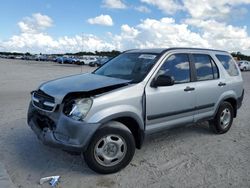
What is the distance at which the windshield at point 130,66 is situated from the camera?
4472mm

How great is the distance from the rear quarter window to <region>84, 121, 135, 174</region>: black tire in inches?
120

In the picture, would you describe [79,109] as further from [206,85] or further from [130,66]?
[206,85]

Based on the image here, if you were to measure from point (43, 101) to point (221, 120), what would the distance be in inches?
149

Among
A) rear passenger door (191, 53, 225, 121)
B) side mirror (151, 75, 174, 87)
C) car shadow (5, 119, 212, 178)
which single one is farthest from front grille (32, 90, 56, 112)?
rear passenger door (191, 53, 225, 121)

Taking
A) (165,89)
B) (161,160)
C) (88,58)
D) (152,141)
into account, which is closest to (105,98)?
(165,89)

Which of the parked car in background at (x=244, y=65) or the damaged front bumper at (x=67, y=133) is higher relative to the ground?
the damaged front bumper at (x=67, y=133)

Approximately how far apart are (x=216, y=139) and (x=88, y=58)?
138ft

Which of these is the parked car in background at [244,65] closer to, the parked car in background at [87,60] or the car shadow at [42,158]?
the parked car in background at [87,60]

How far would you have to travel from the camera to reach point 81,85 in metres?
4.08

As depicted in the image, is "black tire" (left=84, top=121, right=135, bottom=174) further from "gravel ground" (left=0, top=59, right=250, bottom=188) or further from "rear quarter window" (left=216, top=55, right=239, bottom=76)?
"rear quarter window" (left=216, top=55, right=239, bottom=76)

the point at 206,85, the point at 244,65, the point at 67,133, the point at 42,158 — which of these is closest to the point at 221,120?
the point at 206,85

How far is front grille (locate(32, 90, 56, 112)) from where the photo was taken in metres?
3.90

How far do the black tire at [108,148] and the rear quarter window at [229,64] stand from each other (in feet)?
9.97

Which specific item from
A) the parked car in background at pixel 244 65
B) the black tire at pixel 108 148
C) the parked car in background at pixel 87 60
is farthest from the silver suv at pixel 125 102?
the parked car in background at pixel 87 60
